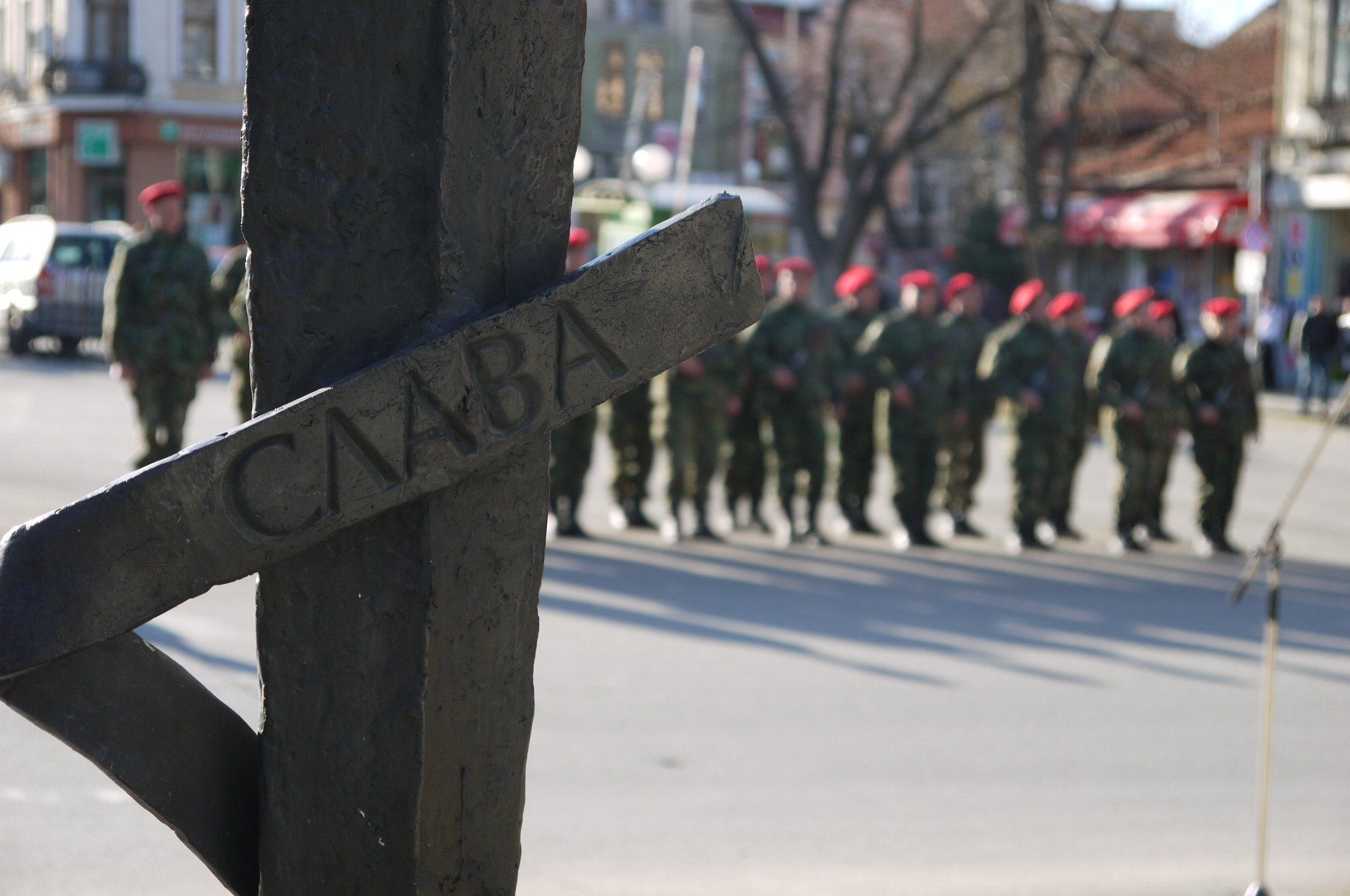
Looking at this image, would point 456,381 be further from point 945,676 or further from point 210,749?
point 945,676

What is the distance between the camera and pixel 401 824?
1.43 metres

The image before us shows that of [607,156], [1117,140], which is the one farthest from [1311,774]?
[607,156]

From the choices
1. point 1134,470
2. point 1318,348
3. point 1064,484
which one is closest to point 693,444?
point 1064,484

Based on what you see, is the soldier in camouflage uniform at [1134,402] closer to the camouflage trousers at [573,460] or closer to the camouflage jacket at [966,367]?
the camouflage jacket at [966,367]

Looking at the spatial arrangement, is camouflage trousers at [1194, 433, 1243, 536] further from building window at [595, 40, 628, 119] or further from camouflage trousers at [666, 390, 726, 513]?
building window at [595, 40, 628, 119]

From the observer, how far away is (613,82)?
4856cm

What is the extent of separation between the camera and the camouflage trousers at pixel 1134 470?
1152cm

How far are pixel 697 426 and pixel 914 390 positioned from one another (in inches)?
68.7

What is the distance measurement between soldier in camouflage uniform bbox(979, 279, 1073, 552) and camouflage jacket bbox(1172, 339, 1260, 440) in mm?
871

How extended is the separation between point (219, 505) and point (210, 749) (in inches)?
12.3

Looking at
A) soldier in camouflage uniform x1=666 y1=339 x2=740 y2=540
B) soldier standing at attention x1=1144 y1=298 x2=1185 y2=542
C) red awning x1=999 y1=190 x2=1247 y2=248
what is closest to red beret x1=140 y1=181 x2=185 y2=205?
soldier in camouflage uniform x1=666 y1=339 x2=740 y2=540

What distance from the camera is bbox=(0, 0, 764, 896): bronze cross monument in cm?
132

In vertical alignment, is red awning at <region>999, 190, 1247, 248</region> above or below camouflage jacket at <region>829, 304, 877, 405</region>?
above

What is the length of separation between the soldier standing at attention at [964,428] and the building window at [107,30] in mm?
28983
